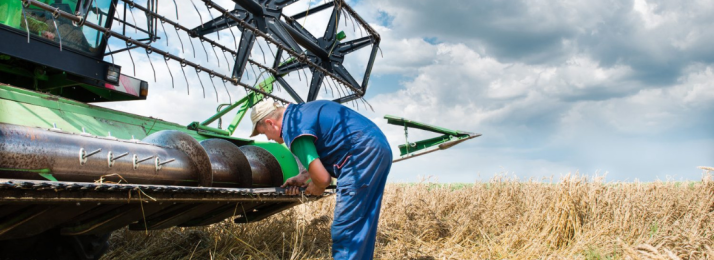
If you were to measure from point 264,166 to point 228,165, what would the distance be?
Result: 0.48 metres

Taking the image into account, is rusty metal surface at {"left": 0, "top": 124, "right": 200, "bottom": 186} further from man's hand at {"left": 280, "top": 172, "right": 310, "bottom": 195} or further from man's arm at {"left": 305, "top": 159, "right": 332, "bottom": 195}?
man's arm at {"left": 305, "top": 159, "right": 332, "bottom": 195}

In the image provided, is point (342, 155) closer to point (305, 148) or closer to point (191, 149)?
point (305, 148)

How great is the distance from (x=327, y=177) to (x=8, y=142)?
153 centimetres

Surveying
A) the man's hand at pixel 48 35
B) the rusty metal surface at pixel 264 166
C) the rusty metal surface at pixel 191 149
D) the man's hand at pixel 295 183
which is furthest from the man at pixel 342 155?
the man's hand at pixel 48 35

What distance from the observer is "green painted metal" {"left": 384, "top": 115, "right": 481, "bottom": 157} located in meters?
5.96

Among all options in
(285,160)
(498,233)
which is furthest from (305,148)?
(498,233)

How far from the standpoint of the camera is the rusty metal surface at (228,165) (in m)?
3.41

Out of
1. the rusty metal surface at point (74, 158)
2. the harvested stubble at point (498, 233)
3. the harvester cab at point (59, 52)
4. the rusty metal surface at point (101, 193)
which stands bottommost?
the harvested stubble at point (498, 233)

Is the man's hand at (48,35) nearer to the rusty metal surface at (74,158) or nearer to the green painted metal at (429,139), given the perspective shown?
the rusty metal surface at (74,158)

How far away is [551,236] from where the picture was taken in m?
4.12

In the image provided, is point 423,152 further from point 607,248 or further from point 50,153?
point 50,153

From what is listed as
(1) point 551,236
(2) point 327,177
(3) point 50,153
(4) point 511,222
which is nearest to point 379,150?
(2) point 327,177

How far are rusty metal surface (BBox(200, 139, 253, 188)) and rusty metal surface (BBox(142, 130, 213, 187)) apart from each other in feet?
0.52

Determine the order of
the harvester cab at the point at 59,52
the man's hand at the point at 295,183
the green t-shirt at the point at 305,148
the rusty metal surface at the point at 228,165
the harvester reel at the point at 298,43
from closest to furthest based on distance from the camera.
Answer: the green t-shirt at the point at 305,148, the man's hand at the point at 295,183, the rusty metal surface at the point at 228,165, the harvester cab at the point at 59,52, the harvester reel at the point at 298,43
